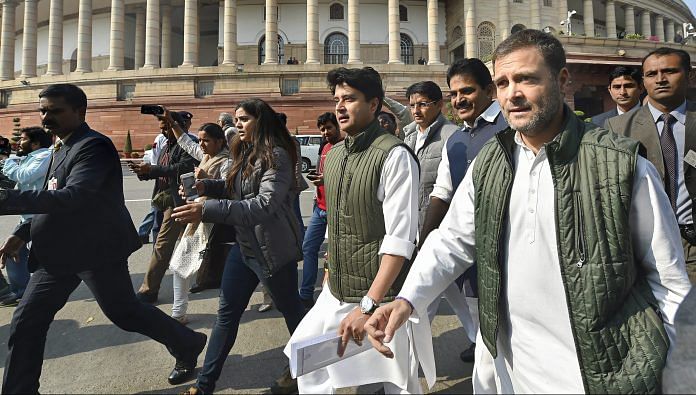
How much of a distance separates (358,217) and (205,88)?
28.5 meters

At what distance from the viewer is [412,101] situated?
3662 millimetres

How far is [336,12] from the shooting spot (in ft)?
108

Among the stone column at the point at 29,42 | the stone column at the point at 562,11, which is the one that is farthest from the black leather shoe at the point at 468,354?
the stone column at the point at 29,42

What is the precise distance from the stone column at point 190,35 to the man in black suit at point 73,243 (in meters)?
28.2

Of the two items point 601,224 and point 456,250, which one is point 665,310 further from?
point 456,250

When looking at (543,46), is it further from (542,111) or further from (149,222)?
(149,222)

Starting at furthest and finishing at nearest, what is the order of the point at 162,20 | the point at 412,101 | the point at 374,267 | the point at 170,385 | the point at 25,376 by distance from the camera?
the point at 162,20 < the point at 412,101 < the point at 170,385 < the point at 25,376 < the point at 374,267

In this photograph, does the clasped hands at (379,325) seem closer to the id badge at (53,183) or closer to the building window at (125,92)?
the id badge at (53,183)

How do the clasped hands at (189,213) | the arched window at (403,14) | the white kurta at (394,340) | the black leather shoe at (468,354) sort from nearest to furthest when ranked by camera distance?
1. the white kurta at (394,340)
2. the clasped hands at (189,213)
3. the black leather shoe at (468,354)
4. the arched window at (403,14)

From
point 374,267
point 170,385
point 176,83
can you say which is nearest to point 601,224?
Answer: point 374,267

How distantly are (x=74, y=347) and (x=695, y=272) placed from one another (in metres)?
5.24

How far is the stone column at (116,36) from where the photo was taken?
28891 millimetres

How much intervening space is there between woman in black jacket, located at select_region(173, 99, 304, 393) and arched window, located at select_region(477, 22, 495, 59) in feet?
105

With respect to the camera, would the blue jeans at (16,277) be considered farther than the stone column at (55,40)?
No
